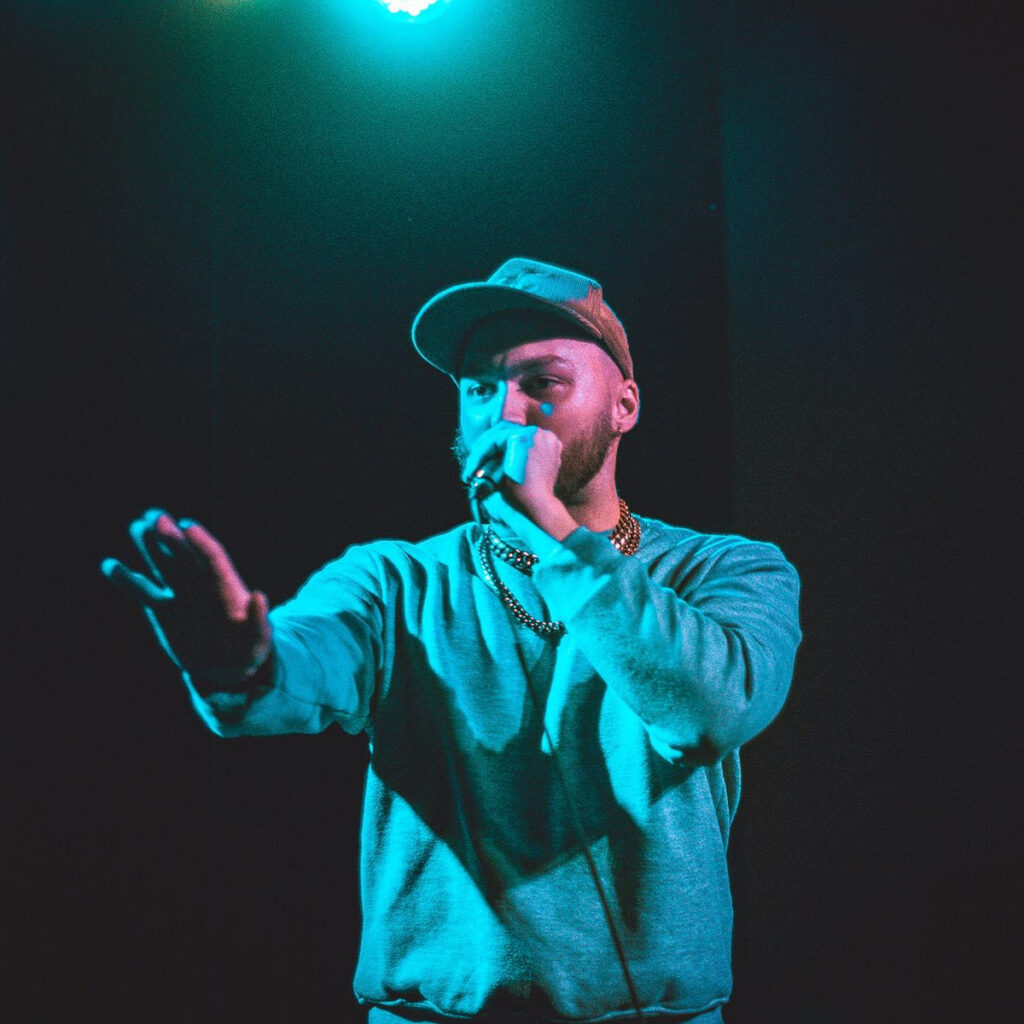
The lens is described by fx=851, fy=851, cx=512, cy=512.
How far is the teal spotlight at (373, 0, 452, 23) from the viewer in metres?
2.04

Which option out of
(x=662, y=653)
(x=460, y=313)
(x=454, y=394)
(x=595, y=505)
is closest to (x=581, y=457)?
(x=595, y=505)

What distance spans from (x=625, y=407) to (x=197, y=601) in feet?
3.03

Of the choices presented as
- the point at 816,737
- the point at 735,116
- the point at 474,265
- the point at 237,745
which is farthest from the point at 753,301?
the point at 237,745

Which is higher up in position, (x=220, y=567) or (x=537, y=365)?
(x=537, y=365)

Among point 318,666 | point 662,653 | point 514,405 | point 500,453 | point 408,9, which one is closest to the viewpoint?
point 662,653

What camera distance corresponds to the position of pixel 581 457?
148cm

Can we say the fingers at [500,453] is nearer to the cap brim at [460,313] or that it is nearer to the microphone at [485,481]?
the microphone at [485,481]

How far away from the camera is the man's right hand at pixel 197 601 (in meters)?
0.94

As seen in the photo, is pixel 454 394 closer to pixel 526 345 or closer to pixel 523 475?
pixel 526 345

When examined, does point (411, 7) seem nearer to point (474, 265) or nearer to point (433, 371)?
point (474, 265)

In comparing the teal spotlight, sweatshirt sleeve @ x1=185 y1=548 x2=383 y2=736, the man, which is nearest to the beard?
the man

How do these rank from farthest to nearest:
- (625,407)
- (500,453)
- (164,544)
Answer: (625,407) → (500,453) → (164,544)

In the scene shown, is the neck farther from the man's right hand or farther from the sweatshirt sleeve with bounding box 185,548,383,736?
the man's right hand

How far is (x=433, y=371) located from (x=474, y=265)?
279 mm
